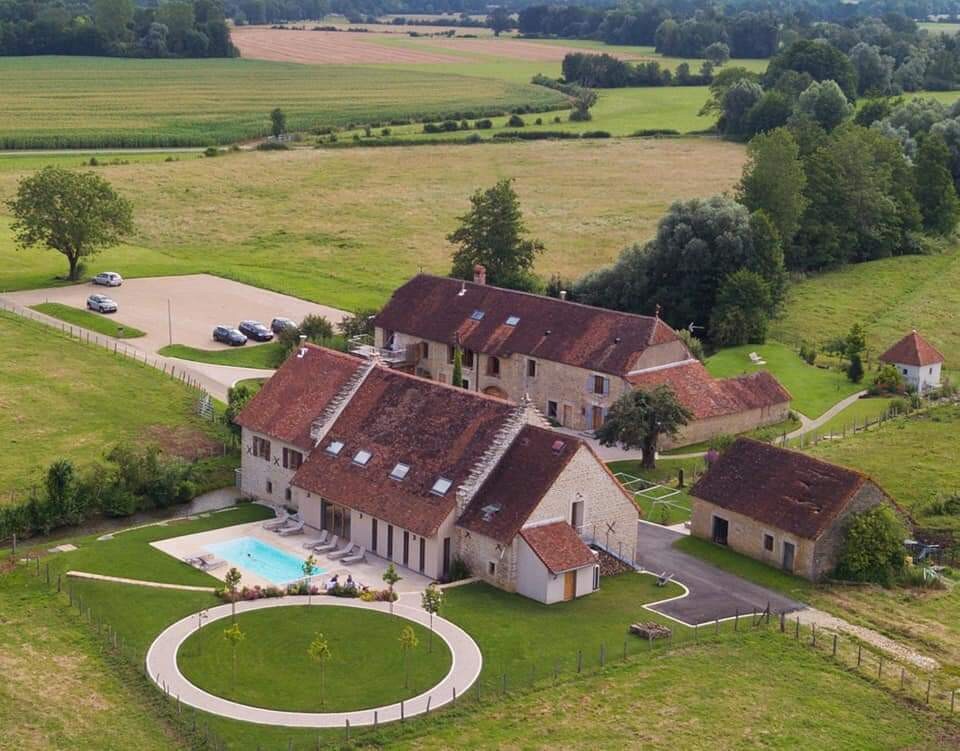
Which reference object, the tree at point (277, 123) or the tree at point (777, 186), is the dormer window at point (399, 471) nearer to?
the tree at point (777, 186)

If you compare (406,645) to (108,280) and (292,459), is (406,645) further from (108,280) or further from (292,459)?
(108,280)

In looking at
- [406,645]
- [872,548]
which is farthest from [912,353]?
[406,645]

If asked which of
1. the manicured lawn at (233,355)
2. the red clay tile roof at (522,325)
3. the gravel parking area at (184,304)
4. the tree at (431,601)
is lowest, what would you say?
the manicured lawn at (233,355)

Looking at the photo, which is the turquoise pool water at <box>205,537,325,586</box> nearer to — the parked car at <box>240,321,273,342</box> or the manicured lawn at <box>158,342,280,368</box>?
the manicured lawn at <box>158,342,280,368</box>

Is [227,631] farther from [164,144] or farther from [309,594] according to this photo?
[164,144]

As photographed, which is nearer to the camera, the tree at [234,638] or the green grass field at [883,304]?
the tree at [234,638]

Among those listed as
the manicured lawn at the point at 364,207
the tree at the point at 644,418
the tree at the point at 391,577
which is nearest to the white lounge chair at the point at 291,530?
the tree at the point at 391,577

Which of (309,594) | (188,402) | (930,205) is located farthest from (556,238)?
(309,594)
